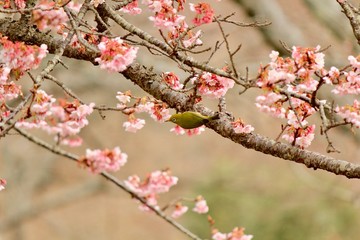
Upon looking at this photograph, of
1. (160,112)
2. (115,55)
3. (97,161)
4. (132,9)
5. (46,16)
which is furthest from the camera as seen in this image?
(132,9)

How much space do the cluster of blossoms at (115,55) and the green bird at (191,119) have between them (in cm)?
18

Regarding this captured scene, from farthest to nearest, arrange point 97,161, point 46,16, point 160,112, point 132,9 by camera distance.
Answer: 1. point 132,9
2. point 160,112
3. point 97,161
4. point 46,16

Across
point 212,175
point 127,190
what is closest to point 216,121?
point 127,190

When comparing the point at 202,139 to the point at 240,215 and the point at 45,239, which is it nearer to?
the point at 45,239

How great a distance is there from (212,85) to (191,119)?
0.13 metres

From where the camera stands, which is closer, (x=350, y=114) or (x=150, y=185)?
(x=350, y=114)

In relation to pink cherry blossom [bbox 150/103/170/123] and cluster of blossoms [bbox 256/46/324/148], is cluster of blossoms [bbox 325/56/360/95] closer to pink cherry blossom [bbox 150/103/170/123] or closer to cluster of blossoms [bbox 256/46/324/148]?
cluster of blossoms [bbox 256/46/324/148]

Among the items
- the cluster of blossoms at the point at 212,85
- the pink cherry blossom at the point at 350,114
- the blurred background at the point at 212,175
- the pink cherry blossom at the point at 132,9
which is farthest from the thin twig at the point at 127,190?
the blurred background at the point at 212,175

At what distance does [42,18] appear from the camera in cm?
135

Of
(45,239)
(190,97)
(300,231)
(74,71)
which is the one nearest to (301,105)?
(190,97)

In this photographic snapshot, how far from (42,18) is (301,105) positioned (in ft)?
2.32

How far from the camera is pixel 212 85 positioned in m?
1.74

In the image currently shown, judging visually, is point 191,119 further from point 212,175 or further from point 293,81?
point 212,175

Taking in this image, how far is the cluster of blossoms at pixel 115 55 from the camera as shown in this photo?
1.61 m
